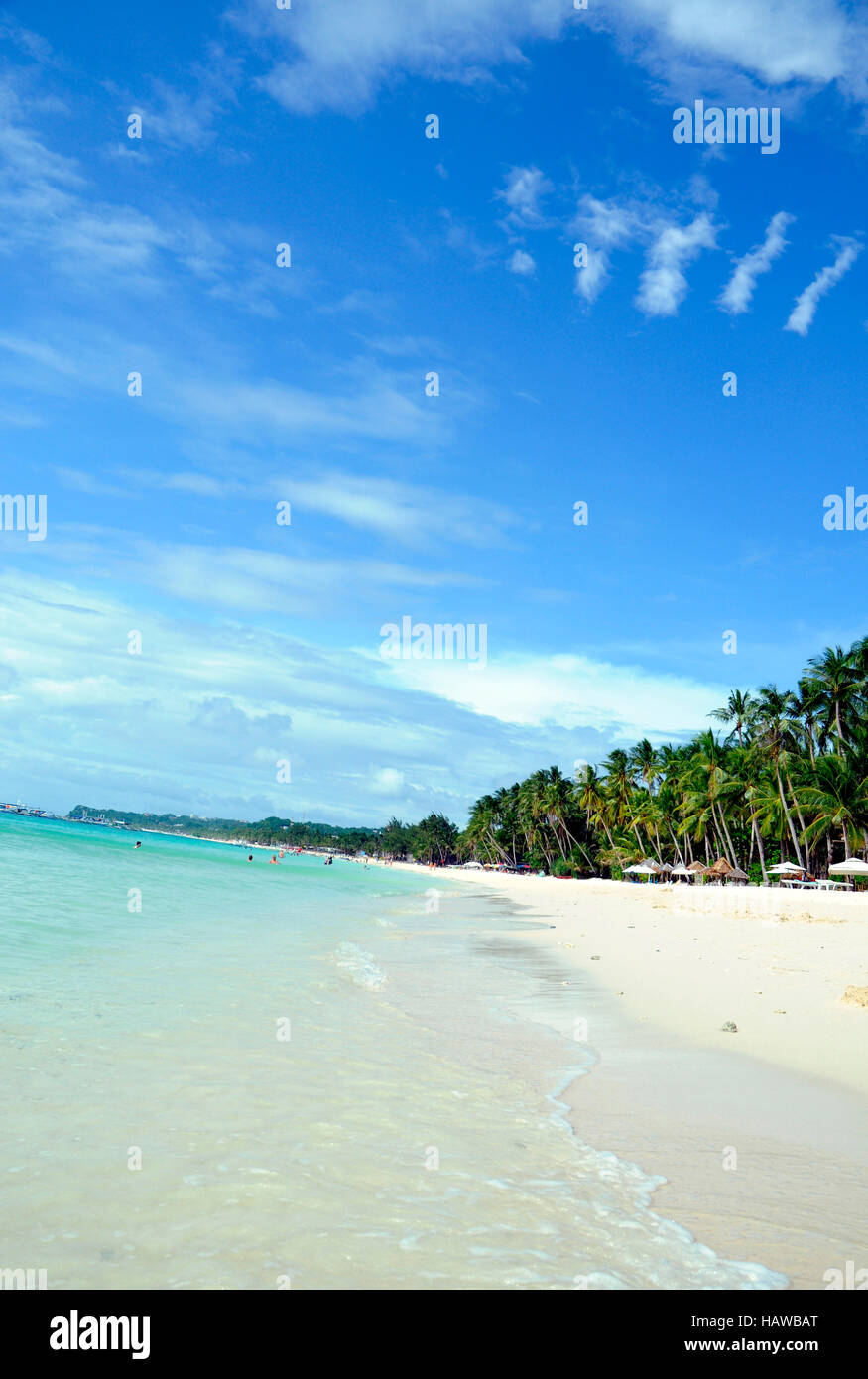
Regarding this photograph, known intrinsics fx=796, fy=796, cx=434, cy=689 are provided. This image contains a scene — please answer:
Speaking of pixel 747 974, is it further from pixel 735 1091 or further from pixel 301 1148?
pixel 301 1148

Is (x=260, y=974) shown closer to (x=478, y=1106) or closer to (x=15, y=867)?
(x=478, y=1106)

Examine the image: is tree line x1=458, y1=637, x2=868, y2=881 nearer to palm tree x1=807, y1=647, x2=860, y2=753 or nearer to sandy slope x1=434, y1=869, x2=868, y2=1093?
palm tree x1=807, y1=647, x2=860, y2=753

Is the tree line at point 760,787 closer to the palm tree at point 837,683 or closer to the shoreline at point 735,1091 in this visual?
the palm tree at point 837,683

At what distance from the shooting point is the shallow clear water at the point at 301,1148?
15.6ft

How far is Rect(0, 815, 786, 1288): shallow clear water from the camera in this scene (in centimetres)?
477

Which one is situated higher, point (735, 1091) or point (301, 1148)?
point (301, 1148)

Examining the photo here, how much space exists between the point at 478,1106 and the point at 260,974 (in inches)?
341

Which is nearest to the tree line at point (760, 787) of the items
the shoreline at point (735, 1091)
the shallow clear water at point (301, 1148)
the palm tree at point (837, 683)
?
the palm tree at point (837, 683)

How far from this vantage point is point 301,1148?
21.4 feet

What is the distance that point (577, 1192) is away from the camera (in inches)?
230

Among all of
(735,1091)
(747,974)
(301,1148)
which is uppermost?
(301,1148)

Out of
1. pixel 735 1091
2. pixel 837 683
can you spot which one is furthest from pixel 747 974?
pixel 837 683
